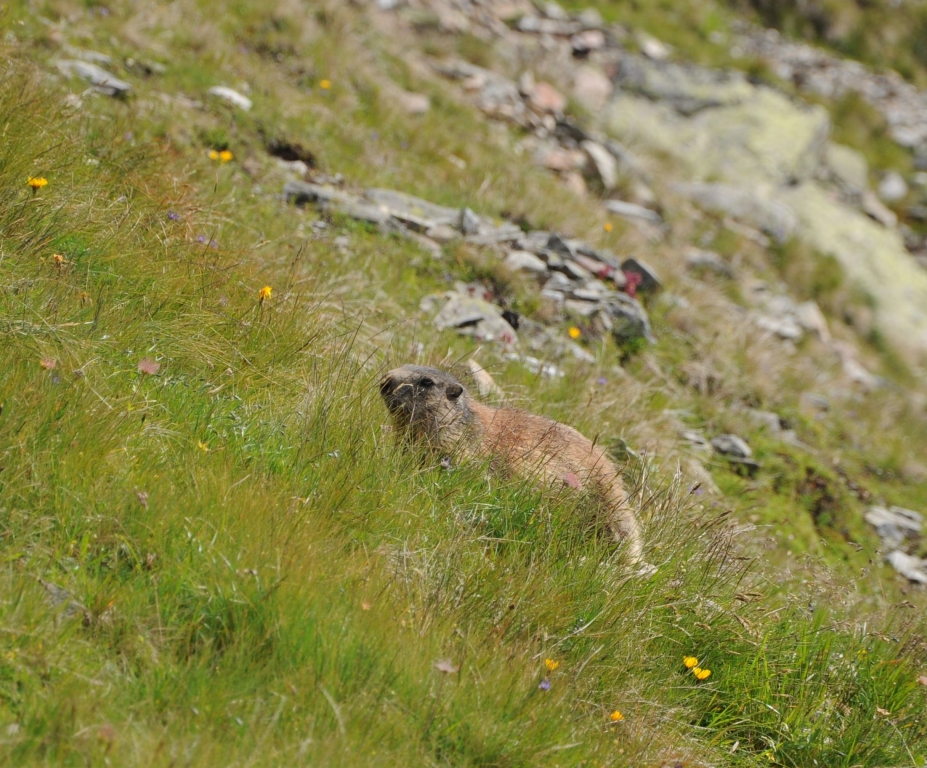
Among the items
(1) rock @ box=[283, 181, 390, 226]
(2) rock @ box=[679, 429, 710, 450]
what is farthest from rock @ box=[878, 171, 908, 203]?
(1) rock @ box=[283, 181, 390, 226]

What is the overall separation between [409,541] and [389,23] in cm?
1267

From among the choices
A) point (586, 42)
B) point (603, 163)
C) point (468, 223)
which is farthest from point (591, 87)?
point (468, 223)

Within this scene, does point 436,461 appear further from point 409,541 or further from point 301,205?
point 301,205

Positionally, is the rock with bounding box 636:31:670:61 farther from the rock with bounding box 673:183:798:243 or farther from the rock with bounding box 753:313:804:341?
the rock with bounding box 753:313:804:341

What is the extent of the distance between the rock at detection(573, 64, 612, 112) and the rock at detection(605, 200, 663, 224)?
140 inches

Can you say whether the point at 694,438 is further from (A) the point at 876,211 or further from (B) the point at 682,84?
(A) the point at 876,211

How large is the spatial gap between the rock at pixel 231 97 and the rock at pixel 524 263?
3121 mm

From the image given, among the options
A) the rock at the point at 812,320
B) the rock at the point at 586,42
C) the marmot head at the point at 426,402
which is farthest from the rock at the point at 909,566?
the rock at the point at 586,42

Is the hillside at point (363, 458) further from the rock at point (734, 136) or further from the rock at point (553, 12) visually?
the rock at point (553, 12)

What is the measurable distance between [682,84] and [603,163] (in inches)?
233

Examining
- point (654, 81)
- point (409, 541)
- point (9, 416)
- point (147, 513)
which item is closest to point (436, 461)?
point (409, 541)

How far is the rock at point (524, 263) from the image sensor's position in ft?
30.7

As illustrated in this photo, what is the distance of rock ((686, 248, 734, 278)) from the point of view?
13617mm

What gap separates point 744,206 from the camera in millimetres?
16578
